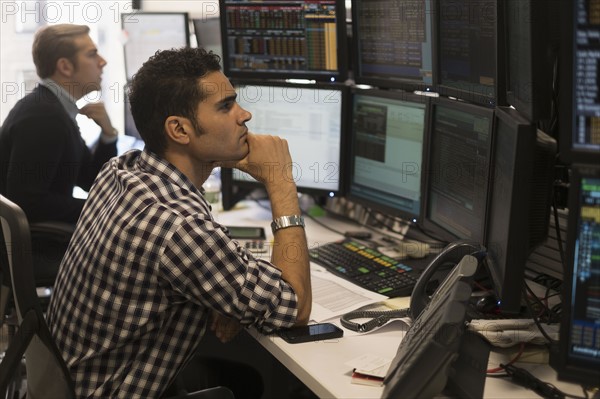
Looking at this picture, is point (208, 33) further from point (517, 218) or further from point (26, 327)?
point (517, 218)

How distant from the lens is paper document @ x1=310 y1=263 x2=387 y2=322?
187 cm

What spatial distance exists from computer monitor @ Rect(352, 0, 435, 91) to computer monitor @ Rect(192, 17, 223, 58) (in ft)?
2.79

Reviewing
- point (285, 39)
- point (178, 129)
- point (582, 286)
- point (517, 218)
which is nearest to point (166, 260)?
point (178, 129)

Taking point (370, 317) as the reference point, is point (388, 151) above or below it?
above

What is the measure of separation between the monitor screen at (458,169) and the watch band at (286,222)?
41 cm

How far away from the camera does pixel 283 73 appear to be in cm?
269

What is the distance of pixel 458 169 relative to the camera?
1.98 meters

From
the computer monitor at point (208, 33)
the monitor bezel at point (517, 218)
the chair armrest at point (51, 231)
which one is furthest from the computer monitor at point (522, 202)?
the computer monitor at point (208, 33)

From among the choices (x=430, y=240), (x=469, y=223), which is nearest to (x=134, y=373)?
(x=469, y=223)

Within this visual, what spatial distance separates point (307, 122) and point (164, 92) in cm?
94

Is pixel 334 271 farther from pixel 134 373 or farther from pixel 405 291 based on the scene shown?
pixel 134 373

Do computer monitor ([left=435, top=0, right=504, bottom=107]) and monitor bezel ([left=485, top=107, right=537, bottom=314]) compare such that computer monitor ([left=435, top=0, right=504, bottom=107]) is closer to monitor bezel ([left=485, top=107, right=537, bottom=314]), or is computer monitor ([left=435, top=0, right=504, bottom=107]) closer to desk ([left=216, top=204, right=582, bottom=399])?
monitor bezel ([left=485, top=107, right=537, bottom=314])

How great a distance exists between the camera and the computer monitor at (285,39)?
2.58m

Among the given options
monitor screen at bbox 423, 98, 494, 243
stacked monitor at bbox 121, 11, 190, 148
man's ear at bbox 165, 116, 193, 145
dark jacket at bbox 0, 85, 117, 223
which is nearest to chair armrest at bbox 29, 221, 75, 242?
dark jacket at bbox 0, 85, 117, 223
